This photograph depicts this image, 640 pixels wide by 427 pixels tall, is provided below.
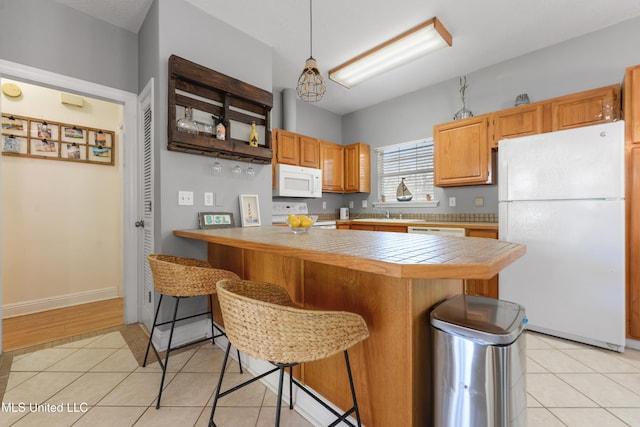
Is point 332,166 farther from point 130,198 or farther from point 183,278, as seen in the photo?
point 183,278

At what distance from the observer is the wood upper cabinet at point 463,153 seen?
298 cm

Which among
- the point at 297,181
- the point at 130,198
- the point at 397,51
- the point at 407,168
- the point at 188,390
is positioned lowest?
the point at 188,390

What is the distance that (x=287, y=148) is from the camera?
3607mm

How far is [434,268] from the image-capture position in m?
0.74

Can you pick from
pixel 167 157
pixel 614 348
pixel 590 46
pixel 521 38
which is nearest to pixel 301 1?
pixel 167 157

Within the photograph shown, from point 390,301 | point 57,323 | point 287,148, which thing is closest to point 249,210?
point 287,148

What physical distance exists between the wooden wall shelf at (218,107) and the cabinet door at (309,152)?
1.16 metres

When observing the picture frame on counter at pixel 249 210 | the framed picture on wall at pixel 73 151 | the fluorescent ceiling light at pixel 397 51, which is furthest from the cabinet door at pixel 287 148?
the framed picture on wall at pixel 73 151

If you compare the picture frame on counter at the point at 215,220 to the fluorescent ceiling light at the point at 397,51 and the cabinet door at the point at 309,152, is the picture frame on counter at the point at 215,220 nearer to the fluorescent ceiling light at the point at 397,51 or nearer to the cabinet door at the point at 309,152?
the cabinet door at the point at 309,152

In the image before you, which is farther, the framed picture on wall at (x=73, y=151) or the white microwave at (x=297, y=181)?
the white microwave at (x=297, y=181)

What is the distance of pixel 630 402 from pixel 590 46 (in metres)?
3.05

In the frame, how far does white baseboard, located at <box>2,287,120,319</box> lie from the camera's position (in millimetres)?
2635

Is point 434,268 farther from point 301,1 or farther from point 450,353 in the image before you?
point 301,1

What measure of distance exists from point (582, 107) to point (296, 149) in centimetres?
298
